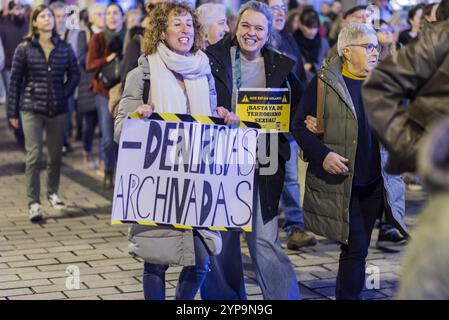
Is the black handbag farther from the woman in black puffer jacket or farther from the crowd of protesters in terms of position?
the crowd of protesters

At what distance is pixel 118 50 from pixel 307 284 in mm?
4709

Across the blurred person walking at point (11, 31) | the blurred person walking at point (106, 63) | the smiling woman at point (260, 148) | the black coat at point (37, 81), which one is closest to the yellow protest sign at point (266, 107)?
the smiling woman at point (260, 148)

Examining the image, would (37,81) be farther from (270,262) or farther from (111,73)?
(270,262)

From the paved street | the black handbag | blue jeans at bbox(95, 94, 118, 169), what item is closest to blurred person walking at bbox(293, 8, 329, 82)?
the paved street

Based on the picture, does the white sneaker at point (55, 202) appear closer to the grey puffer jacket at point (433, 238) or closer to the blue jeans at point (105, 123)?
the blue jeans at point (105, 123)

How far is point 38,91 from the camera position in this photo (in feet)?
29.5

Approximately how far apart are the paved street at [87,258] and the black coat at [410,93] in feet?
8.97

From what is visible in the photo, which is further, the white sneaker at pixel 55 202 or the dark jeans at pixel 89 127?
the dark jeans at pixel 89 127

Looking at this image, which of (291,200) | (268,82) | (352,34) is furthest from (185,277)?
(291,200)

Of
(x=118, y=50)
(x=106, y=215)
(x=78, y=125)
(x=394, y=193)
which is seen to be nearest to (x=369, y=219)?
(x=394, y=193)

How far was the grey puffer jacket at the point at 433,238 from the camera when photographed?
256 centimetres

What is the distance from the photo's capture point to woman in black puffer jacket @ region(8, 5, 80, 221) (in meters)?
8.98
